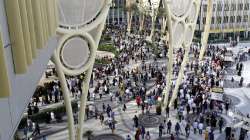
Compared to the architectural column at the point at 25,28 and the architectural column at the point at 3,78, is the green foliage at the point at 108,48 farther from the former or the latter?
the architectural column at the point at 3,78

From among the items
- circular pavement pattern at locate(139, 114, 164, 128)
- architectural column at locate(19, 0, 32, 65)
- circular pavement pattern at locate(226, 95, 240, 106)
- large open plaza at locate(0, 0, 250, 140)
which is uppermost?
architectural column at locate(19, 0, 32, 65)

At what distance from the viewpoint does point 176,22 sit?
26.1 m

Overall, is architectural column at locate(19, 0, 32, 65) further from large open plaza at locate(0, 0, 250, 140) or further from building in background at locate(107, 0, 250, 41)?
building in background at locate(107, 0, 250, 41)

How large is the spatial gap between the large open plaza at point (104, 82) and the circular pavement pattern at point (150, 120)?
69 mm

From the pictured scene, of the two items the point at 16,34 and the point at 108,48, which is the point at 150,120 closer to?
the point at 16,34

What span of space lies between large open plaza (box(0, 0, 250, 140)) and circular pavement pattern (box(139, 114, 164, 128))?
7cm

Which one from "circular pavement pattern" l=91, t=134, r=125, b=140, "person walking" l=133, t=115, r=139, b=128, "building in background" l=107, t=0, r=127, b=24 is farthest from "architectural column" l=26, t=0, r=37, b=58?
"building in background" l=107, t=0, r=127, b=24

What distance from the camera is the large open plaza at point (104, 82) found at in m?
6.90

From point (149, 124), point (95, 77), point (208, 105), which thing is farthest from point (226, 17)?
point (149, 124)

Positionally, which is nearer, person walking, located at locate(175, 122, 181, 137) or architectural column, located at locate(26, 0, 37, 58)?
architectural column, located at locate(26, 0, 37, 58)

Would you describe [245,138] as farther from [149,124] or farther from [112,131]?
[112,131]

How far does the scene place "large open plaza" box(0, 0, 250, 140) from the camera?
6.90 metres

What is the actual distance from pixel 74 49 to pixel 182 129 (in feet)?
30.9

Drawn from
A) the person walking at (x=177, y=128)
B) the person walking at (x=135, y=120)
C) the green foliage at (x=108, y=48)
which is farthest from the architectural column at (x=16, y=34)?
the green foliage at (x=108, y=48)
